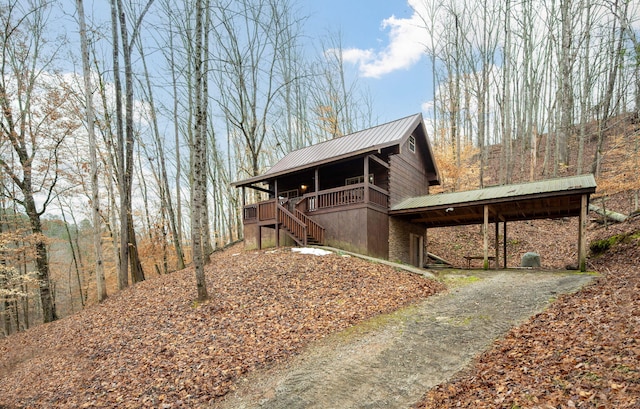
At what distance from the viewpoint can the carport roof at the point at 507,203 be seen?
395 inches

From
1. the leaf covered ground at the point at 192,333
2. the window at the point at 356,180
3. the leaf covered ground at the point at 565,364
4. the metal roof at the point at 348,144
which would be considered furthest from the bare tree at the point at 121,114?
the leaf covered ground at the point at 565,364

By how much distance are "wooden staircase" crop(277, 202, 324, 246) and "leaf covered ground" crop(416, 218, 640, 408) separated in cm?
870

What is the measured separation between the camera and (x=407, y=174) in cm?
1562

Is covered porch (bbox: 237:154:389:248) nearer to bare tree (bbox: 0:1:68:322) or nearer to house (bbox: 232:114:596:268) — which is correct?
house (bbox: 232:114:596:268)

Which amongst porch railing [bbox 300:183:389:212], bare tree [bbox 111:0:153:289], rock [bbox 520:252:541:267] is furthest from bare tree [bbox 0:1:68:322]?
rock [bbox 520:252:541:267]

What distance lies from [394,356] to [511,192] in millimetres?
8779

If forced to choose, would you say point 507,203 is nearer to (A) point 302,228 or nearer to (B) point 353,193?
(B) point 353,193

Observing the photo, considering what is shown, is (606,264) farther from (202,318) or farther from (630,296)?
(202,318)

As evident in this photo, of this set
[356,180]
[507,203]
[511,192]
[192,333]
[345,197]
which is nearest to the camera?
[192,333]

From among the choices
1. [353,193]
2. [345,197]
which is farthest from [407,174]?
[345,197]

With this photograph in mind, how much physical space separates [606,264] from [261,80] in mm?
19311

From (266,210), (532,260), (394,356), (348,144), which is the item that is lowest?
(532,260)

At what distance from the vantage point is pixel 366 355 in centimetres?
521

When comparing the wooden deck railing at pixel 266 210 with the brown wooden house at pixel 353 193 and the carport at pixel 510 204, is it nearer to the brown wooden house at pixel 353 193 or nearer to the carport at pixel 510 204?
the brown wooden house at pixel 353 193
